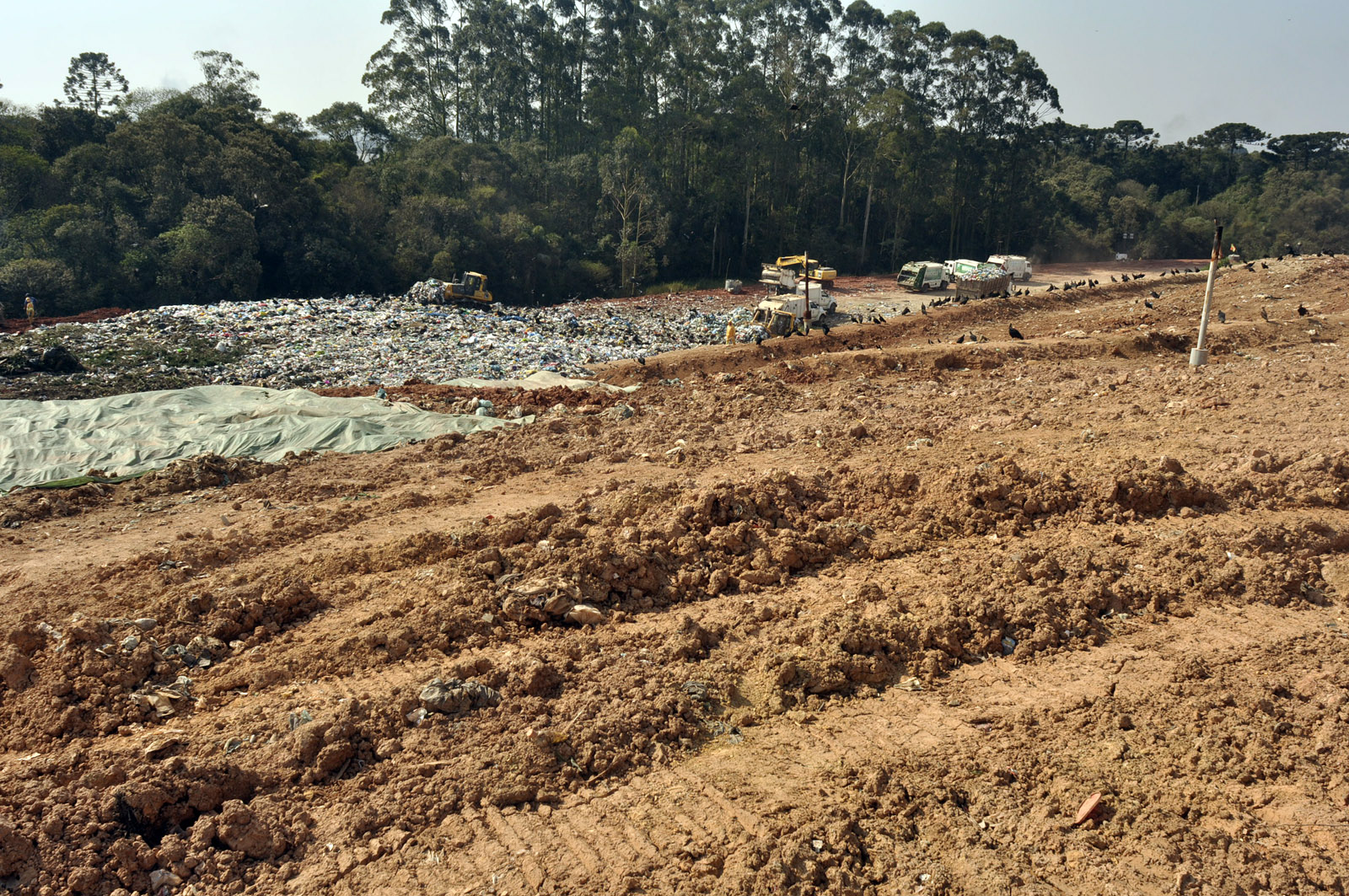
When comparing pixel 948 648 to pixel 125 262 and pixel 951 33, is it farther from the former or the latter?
pixel 951 33

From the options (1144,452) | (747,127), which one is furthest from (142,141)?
(1144,452)

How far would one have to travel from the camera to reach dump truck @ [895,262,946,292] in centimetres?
2869

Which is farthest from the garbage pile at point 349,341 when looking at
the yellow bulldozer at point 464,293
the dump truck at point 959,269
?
the dump truck at point 959,269

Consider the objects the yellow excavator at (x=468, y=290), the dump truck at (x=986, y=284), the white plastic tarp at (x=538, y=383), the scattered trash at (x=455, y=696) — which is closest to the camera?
the scattered trash at (x=455, y=696)

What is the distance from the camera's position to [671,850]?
3.31m

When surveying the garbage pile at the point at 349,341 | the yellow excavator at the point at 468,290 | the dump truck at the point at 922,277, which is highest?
the dump truck at the point at 922,277

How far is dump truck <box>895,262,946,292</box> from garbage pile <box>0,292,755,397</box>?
8.99 metres

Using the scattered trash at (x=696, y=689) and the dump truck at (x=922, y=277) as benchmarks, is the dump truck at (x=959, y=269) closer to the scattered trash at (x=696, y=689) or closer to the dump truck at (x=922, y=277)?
the dump truck at (x=922, y=277)

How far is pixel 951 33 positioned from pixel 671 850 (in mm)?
40532

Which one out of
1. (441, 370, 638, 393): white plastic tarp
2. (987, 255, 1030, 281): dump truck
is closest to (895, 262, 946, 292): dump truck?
(987, 255, 1030, 281): dump truck

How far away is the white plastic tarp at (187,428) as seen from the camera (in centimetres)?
872

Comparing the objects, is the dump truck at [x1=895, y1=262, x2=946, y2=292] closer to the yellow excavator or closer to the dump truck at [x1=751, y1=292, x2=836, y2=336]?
the dump truck at [x1=751, y1=292, x2=836, y2=336]

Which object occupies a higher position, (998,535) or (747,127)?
(747,127)

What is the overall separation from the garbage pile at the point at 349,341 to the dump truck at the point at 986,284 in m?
7.22
